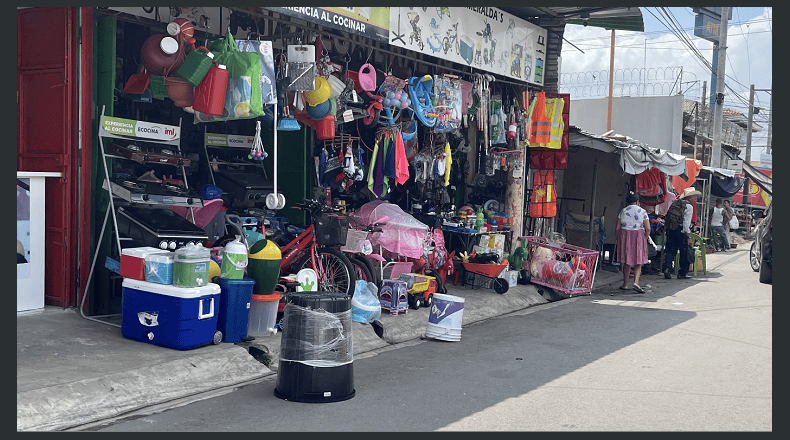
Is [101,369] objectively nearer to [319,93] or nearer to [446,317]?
[446,317]

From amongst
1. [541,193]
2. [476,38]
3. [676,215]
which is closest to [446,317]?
[476,38]

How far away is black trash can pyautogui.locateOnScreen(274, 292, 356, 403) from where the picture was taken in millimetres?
6238

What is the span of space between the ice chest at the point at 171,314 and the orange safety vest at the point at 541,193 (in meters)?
8.78

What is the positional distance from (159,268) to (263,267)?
1.19 meters

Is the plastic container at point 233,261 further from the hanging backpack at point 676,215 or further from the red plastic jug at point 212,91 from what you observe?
the hanging backpack at point 676,215

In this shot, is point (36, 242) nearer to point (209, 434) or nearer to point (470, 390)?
point (209, 434)

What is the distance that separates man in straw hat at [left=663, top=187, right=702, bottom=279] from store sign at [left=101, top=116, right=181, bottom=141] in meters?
12.0

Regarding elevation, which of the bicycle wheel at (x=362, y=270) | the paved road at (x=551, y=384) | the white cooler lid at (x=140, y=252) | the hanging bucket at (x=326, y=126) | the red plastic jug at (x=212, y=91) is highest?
the red plastic jug at (x=212, y=91)

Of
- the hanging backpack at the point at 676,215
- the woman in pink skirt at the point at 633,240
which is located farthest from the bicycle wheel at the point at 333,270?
the hanging backpack at the point at 676,215

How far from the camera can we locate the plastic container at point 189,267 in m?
7.14

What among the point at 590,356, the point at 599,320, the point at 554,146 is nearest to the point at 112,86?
the point at 590,356

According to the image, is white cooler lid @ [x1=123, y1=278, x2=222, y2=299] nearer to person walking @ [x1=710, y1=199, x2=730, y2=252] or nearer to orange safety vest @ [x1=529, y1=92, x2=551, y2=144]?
orange safety vest @ [x1=529, y1=92, x2=551, y2=144]

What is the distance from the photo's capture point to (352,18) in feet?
30.2

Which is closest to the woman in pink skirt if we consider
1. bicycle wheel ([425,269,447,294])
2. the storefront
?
the storefront
